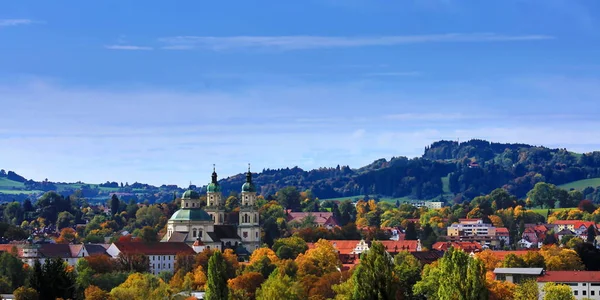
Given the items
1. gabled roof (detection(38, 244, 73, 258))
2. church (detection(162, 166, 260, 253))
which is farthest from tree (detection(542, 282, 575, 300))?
church (detection(162, 166, 260, 253))

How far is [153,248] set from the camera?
440 feet

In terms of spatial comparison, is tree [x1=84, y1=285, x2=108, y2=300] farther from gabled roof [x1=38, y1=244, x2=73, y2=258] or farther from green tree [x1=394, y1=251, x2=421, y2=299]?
gabled roof [x1=38, y1=244, x2=73, y2=258]

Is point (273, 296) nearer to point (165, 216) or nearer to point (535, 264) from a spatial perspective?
point (535, 264)

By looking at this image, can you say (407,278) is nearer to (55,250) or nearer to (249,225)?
(55,250)

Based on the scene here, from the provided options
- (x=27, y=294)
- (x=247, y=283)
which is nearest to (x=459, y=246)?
(x=247, y=283)

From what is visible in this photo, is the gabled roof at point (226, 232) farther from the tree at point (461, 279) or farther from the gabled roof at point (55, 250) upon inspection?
the tree at point (461, 279)

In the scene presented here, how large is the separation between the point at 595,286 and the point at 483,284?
84.5 ft

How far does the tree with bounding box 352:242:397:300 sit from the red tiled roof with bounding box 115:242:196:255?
207ft

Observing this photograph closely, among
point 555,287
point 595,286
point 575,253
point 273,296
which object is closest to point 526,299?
point 555,287

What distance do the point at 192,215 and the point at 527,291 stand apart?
2478 inches

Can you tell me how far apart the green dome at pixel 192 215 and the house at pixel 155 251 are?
429 inches

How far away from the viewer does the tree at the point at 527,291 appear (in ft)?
292

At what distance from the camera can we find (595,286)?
324ft

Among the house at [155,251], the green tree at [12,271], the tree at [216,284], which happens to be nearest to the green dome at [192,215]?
the house at [155,251]
